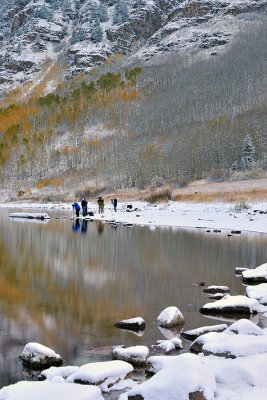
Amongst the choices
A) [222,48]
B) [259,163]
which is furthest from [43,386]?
[222,48]

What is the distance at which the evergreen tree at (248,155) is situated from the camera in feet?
324

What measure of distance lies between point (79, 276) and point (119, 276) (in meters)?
1.35

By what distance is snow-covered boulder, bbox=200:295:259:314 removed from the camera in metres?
12.2

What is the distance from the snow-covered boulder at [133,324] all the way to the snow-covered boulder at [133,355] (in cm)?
185

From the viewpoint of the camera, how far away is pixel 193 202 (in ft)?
191

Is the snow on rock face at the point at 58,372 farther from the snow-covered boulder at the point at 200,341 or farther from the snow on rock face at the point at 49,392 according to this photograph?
the snow-covered boulder at the point at 200,341

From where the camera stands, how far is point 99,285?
49.8 feet

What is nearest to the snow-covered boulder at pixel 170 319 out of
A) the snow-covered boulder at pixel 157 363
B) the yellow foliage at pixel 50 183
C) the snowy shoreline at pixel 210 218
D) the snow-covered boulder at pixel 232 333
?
the snow-covered boulder at pixel 232 333

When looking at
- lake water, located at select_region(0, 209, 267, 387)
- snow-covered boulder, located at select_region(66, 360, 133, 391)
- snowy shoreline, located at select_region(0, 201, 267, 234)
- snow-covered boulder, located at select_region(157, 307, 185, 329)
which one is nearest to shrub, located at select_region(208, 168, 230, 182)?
snowy shoreline, located at select_region(0, 201, 267, 234)

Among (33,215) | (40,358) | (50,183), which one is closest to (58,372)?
(40,358)

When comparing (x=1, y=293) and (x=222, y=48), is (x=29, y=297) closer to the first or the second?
(x=1, y=293)

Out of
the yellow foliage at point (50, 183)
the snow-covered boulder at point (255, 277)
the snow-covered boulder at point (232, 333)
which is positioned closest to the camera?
the snow-covered boulder at point (232, 333)

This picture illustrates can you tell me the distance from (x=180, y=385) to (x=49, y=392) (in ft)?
5.66

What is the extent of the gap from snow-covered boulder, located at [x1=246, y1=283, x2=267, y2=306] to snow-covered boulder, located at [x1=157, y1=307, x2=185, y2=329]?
3.09 m
